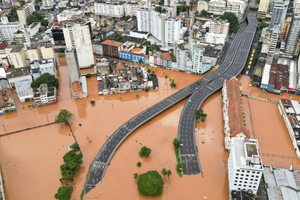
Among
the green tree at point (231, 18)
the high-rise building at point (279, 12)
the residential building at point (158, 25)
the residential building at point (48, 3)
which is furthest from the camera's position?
the residential building at point (48, 3)

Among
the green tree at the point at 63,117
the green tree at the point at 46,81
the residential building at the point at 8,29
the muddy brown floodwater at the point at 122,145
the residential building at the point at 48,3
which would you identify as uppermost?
the residential building at the point at 48,3

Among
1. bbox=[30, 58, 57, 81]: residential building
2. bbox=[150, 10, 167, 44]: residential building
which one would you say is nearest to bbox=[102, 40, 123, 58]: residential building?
bbox=[150, 10, 167, 44]: residential building

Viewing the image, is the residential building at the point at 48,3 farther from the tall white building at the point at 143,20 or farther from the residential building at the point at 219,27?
the residential building at the point at 219,27

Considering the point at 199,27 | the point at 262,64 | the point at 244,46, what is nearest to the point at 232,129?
the point at 262,64

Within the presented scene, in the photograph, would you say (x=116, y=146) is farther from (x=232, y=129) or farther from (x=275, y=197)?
(x=275, y=197)

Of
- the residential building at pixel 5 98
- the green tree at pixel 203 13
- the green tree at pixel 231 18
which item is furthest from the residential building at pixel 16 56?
the green tree at pixel 231 18

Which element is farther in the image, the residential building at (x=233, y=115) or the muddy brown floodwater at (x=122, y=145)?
the residential building at (x=233, y=115)

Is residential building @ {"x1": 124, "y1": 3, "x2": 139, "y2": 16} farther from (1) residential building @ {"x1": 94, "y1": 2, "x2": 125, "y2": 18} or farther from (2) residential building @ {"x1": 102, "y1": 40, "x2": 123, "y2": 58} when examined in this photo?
(2) residential building @ {"x1": 102, "y1": 40, "x2": 123, "y2": 58}
